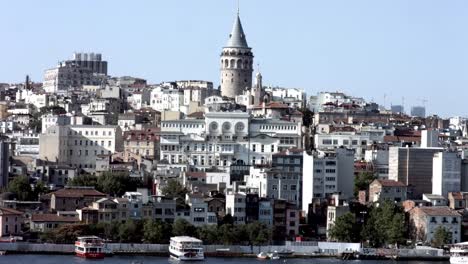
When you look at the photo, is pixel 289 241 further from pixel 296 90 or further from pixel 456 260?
pixel 296 90

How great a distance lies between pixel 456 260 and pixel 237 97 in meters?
27.8

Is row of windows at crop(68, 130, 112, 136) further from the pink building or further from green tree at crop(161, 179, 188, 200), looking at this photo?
the pink building

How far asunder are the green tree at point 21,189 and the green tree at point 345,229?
9.86m

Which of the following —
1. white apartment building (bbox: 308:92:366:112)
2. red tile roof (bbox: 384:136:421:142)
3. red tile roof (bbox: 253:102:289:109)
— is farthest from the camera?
white apartment building (bbox: 308:92:366:112)

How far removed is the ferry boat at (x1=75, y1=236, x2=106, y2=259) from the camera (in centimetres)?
3869

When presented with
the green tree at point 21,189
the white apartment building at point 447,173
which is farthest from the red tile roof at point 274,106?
the green tree at point 21,189

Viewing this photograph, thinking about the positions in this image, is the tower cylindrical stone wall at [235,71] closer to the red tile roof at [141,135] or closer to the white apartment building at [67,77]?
the red tile roof at [141,135]

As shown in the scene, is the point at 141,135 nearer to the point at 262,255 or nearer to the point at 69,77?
the point at 262,255

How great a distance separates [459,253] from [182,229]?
7.82 metres

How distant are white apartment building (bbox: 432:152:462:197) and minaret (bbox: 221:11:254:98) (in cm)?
2250

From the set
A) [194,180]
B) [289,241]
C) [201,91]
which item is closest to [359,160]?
[194,180]

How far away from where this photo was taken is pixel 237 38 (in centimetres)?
6912

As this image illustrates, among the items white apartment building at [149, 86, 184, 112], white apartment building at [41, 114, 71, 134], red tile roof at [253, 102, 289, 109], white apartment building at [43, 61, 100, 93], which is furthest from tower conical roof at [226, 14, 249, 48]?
white apartment building at [43, 61, 100, 93]

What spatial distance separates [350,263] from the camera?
39.5 m
